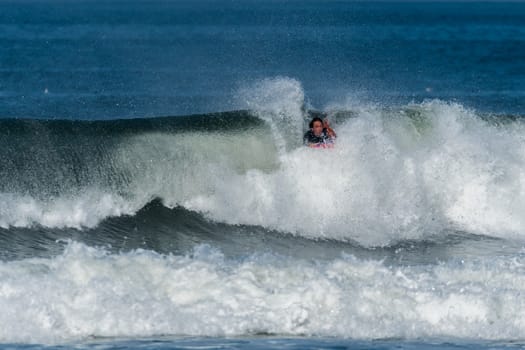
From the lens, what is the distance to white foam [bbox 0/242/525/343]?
10.8 meters

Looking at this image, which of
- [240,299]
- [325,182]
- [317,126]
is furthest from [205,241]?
[240,299]

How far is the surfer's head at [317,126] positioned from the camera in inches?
675

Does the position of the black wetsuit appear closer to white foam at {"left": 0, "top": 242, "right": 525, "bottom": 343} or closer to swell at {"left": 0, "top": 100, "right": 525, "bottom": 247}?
swell at {"left": 0, "top": 100, "right": 525, "bottom": 247}

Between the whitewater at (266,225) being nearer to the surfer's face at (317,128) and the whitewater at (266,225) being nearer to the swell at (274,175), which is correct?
the swell at (274,175)

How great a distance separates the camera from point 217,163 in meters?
18.0

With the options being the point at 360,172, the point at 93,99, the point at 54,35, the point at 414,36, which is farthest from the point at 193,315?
the point at 414,36

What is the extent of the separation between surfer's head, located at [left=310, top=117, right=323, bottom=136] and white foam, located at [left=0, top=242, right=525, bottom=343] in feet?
16.6

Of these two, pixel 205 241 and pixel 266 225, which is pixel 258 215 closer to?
pixel 266 225

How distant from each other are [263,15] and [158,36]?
29313mm

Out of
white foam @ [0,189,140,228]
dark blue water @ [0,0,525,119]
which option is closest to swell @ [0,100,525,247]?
white foam @ [0,189,140,228]

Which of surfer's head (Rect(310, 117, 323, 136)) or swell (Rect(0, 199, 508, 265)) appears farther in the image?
surfer's head (Rect(310, 117, 323, 136))

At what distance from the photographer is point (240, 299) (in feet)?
37.2

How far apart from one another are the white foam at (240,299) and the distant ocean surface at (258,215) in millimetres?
25

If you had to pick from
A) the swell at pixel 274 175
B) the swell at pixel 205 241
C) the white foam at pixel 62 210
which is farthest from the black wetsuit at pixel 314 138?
the white foam at pixel 62 210
